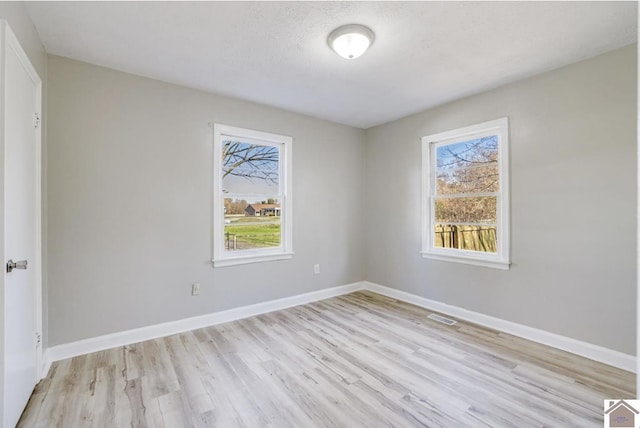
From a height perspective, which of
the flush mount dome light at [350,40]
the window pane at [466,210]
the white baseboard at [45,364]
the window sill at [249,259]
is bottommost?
the white baseboard at [45,364]

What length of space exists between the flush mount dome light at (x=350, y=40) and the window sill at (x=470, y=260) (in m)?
2.51

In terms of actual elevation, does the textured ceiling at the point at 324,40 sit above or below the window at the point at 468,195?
above

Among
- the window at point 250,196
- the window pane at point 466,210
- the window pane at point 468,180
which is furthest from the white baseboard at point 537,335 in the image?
the window at point 250,196

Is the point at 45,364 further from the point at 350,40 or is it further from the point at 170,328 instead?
the point at 350,40

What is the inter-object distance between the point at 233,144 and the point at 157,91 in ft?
3.02

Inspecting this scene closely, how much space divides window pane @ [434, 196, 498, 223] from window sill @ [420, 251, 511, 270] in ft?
1.43

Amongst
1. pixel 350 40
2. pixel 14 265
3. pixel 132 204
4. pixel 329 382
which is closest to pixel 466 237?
pixel 329 382

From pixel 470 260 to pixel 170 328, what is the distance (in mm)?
3339

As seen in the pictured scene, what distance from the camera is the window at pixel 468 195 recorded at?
10.3 feet

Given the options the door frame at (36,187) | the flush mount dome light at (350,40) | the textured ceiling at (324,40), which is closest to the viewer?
the door frame at (36,187)

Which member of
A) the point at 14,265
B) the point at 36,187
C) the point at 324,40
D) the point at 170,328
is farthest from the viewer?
the point at 170,328

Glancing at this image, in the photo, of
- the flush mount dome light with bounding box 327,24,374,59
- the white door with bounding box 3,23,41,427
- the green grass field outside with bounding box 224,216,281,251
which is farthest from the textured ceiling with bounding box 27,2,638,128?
the green grass field outside with bounding box 224,216,281,251

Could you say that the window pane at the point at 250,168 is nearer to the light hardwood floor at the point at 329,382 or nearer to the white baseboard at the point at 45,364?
the light hardwood floor at the point at 329,382

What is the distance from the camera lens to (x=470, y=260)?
3.39m
